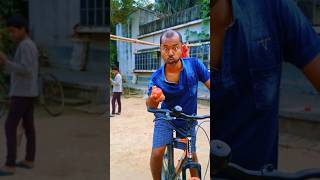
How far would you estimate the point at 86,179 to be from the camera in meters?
2.12

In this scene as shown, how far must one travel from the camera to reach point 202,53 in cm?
204

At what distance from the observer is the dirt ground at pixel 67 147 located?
2059 mm

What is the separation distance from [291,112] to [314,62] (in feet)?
0.74

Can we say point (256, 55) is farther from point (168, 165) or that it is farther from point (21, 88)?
Answer: point (21, 88)

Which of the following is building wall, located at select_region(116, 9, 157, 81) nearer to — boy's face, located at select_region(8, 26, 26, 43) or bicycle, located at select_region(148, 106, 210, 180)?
bicycle, located at select_region(148, 106, 210, 180)

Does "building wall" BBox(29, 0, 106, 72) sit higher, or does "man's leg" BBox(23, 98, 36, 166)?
"building wall" BBox(29, 0, 106, 72)

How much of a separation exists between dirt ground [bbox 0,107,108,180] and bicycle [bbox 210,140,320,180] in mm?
463

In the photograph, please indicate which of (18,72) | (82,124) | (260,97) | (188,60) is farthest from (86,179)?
(260,97)

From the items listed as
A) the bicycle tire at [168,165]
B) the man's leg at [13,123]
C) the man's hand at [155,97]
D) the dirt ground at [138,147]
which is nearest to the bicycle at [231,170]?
the dirt ground at [138,147]

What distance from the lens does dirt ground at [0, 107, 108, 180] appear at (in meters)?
2.06

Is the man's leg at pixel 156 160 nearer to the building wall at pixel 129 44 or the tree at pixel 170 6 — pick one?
the building wall at pixel 129 44

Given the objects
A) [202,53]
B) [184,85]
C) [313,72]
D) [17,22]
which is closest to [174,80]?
[184,85]

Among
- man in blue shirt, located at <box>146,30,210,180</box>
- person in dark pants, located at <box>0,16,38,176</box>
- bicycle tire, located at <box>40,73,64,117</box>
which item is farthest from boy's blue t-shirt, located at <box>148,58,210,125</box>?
person in dark pants, located at <box>0,16,38,176</box>

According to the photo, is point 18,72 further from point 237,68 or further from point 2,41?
point 237,68
